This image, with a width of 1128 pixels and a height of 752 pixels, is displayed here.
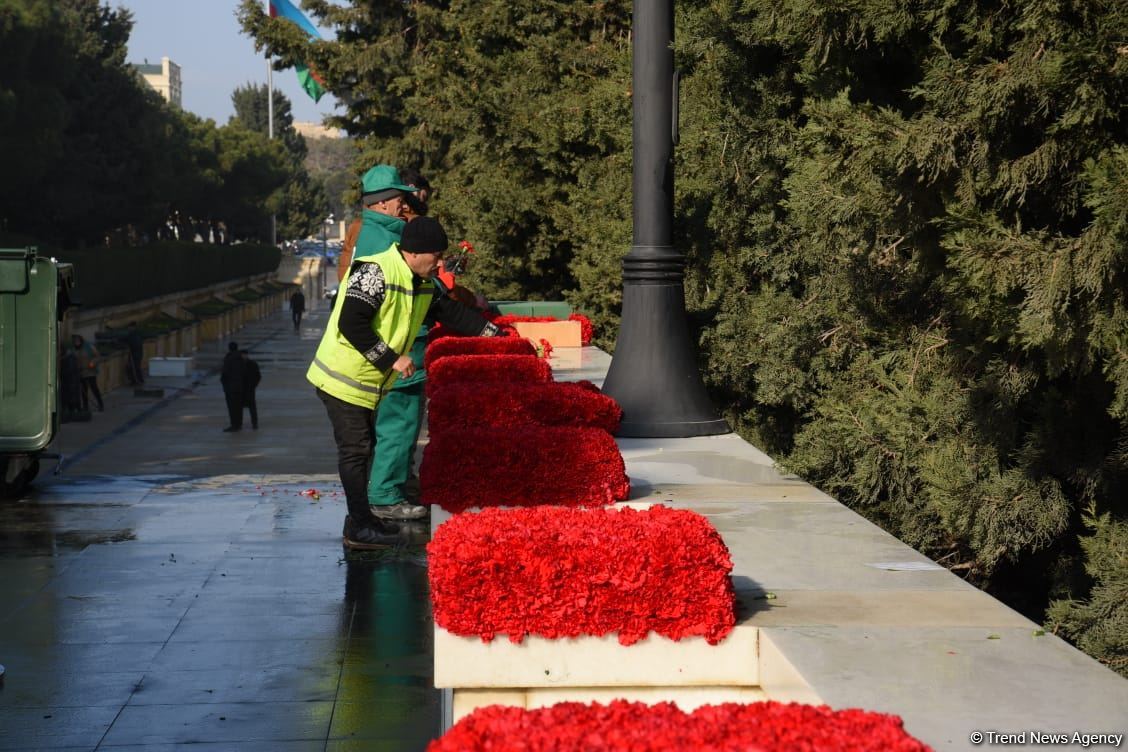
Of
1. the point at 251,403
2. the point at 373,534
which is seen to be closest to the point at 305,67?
the point at 251,403

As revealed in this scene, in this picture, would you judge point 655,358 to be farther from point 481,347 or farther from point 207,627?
point 207,627

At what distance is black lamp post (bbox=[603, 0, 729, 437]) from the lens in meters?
8.71

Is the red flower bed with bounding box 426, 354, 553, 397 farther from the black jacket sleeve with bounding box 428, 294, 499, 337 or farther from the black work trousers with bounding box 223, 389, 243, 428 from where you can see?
the black work trousers with bounding box 223, 389, 243, 428

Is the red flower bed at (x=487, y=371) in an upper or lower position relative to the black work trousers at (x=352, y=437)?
upper

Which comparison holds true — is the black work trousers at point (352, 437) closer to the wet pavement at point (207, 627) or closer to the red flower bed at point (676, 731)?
the wet pavement at point (207, 627)

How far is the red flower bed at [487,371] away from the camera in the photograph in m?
8.52

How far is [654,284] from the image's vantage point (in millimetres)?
8844

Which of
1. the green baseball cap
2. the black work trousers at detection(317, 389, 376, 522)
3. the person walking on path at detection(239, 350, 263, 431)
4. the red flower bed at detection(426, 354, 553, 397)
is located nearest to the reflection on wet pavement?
the black work trousers at detection(317, 389, 376, 522)

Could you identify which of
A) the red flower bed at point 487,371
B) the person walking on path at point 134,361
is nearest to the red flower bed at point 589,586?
the red flower bed at point 487,371

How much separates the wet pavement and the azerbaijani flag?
89.8ft

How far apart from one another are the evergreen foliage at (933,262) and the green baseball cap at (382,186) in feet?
7.24

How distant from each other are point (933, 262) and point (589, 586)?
379 cm

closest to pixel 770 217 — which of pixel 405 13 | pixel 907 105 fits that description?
pixel 907 105

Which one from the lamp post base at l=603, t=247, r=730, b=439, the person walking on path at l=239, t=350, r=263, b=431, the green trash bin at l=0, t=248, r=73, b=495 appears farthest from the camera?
the person walking on path at l=239, t=350, r=263, b=431
